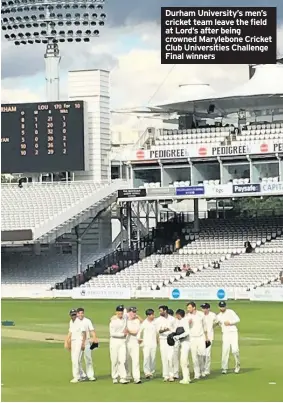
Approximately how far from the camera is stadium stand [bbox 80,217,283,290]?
4400 centimetres

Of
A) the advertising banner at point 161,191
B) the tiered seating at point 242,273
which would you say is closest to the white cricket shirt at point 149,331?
the tiered seating at point 242,273

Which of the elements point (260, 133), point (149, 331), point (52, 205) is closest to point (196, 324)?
point (149, 331)

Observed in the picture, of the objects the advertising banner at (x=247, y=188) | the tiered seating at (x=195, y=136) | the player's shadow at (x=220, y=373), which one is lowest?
the player's shadow at (x=220, y=373)

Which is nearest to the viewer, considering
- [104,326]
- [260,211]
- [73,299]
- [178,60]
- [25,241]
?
[178,60]

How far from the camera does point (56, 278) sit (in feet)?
162

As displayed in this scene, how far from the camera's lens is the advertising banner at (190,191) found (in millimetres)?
48719

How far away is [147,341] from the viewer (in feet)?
Result: 54.3

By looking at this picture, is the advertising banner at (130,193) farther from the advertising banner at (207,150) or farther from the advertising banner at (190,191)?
the advertising banner at (190,191)

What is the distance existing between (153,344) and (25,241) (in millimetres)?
31857

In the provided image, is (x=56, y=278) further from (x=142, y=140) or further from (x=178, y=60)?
(x=178, y=60)

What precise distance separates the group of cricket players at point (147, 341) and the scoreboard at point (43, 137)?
3321 cm

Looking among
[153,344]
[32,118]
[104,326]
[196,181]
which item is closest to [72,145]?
[32,118]

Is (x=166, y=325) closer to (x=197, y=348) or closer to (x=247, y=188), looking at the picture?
(x=197, y=348)

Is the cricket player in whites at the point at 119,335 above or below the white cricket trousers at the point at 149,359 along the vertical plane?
above
